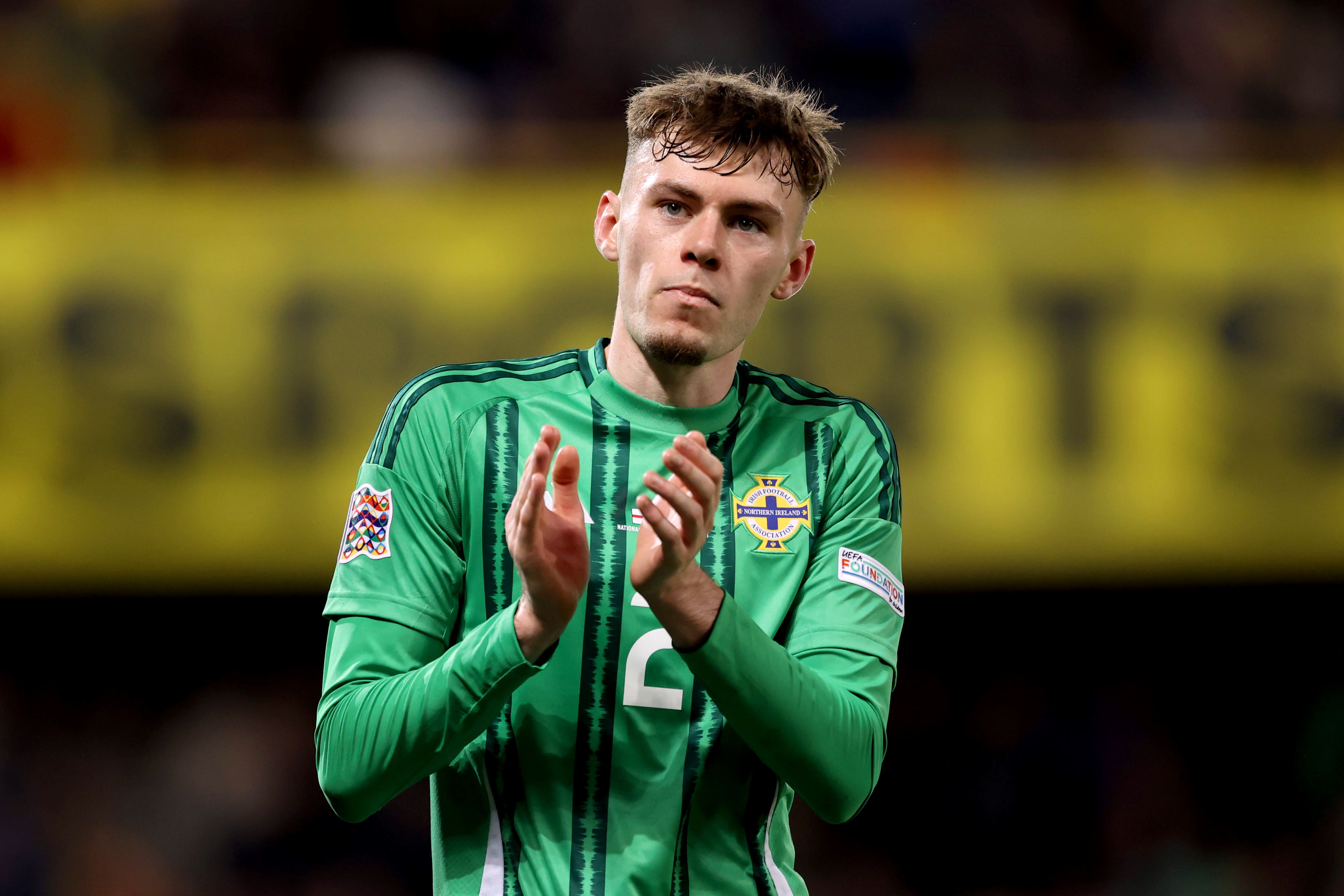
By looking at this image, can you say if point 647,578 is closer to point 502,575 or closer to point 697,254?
point 502,575

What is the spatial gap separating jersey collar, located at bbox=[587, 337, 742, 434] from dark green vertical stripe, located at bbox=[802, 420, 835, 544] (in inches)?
5.9

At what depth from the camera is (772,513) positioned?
8.32 ft

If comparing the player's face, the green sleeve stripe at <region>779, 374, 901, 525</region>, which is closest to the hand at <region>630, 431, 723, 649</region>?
the player's face

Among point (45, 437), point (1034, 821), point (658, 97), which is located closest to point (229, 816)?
point (45, 437)

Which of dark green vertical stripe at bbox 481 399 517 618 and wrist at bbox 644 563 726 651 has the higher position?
dark green vertical stripe at bbox 481 399 517 618

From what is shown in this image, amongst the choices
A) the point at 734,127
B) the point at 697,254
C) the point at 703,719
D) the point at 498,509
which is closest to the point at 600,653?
the point at 703,719

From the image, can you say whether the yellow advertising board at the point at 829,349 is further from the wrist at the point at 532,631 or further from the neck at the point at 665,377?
the wrist at the point at 532,631

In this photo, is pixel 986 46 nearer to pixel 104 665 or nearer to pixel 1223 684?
pixel 1223 684

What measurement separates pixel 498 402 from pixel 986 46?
406 centimetres

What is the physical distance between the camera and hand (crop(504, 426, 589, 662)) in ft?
6.56

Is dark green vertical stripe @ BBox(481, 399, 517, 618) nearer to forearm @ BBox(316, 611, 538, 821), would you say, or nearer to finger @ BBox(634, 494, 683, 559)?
forearm @ BBox(316, 611, 538, 821)

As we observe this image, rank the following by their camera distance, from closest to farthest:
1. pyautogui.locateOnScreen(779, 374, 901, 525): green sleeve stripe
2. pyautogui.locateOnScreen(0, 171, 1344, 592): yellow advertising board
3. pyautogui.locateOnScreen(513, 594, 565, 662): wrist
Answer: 1. pyautogui.locateOnScreen(513, 594, 565, 662): wrist
2. pyautogui.locateOnScreen(779, 374, 901, 525): green sleeve stripe
3. pyautogui.locateOnScreen(0, 171, 1344, 592): yellow advertising board

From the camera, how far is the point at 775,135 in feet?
8.45

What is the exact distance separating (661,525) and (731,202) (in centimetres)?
74
